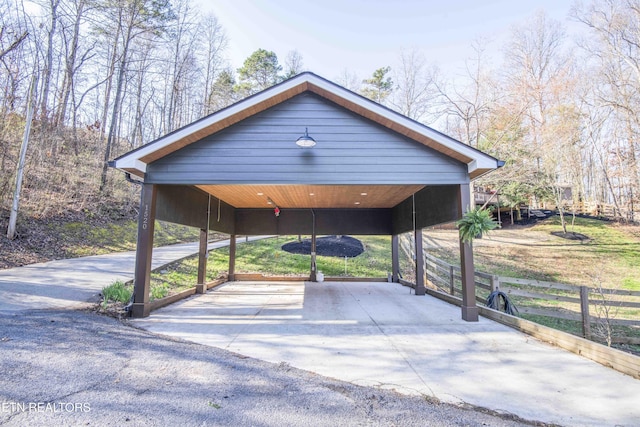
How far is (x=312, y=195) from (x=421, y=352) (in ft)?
16.9

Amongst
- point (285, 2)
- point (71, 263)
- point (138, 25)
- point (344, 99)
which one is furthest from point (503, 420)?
point (138, 25)

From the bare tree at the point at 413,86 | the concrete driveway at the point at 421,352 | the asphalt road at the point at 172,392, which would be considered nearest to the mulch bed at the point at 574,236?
the bare tree at the point at 413,86

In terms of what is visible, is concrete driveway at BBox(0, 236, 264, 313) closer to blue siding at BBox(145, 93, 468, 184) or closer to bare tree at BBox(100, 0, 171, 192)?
blue siding at BBox(145, 93, 468, 184)

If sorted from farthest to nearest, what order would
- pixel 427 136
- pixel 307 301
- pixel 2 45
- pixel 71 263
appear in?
pixel 2 45 < pixel 71 263 < pixel 307 301 < pixel 427 136

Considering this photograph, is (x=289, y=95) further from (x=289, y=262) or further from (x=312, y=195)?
(x=289, y=262)

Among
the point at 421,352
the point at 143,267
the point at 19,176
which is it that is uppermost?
the point at 19,176

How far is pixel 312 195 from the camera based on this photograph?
8.22 metres

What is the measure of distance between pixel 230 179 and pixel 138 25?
14266 millimetres

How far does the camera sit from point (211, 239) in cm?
1756

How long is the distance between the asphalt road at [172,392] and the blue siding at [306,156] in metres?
2.99

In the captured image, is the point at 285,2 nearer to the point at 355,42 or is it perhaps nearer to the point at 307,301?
the point at 355,42

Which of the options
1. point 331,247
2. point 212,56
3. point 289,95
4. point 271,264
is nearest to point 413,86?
point 331,247

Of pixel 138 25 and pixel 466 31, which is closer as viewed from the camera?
pixel 466 31

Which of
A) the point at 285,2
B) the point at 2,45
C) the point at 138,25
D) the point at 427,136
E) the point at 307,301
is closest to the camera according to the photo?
the point at 427,136
